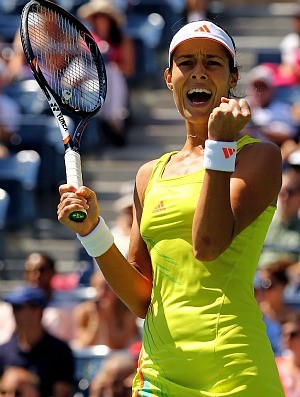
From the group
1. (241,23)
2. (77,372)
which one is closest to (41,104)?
(241,23)

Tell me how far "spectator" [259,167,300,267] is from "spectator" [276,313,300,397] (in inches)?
59.7

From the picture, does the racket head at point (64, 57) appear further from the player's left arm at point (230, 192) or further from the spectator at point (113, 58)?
the spectator at point (113, 58)

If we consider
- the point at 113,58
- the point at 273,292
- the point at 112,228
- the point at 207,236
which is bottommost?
the point at 273,292

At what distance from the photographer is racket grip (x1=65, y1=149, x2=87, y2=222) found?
343 centimetres

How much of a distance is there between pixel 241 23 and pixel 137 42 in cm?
119

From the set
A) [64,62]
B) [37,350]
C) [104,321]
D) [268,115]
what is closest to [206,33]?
[64,62]

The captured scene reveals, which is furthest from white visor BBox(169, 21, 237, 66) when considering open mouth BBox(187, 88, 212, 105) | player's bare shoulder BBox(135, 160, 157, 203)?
player's bare shoulder BBox(135, 160, 157, 203)

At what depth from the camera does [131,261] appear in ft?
→ 11.9

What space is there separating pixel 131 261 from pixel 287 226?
14.3 ft

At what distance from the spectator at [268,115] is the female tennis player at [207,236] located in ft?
17.5

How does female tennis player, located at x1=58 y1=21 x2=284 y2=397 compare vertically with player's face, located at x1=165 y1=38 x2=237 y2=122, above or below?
below

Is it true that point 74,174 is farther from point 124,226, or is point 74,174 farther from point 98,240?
point 124,226

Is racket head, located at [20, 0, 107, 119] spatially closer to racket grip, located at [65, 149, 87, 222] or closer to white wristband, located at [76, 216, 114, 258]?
racket grip, located at [65, 149, 87, 222]

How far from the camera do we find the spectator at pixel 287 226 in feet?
25.6
